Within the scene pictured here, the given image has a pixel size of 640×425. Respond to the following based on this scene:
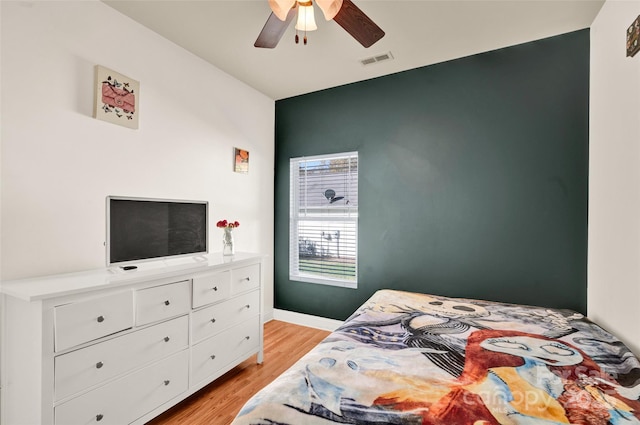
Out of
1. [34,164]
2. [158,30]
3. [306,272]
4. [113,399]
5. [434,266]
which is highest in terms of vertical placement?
[158,30]

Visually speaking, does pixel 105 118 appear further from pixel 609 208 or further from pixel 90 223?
pixel 609 208

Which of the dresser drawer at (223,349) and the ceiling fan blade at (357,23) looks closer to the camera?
the ceiling fan blade at (357,23)

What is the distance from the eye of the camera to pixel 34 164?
1738 mm

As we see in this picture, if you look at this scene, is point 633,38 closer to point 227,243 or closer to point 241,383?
point 227,243

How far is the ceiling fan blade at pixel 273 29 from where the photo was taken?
179cm

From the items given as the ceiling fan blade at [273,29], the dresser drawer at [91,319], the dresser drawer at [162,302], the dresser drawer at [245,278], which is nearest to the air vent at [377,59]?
the ceiling fan blade at [273,29]

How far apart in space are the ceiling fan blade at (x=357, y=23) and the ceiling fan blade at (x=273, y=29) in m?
0.27

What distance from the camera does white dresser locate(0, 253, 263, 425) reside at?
1387mm

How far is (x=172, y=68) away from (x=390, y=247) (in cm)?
257

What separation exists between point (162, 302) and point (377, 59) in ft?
8.68

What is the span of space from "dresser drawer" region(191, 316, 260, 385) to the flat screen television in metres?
0.70

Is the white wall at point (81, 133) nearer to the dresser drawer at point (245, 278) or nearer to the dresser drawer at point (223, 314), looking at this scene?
the dresser drawer at point (245, 278)

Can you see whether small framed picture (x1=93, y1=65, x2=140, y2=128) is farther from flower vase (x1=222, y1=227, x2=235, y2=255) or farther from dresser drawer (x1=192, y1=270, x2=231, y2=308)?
dresser drawer (x1=192, y1=270, x2=231, y2=308)

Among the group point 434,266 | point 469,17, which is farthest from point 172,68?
point 434,266
